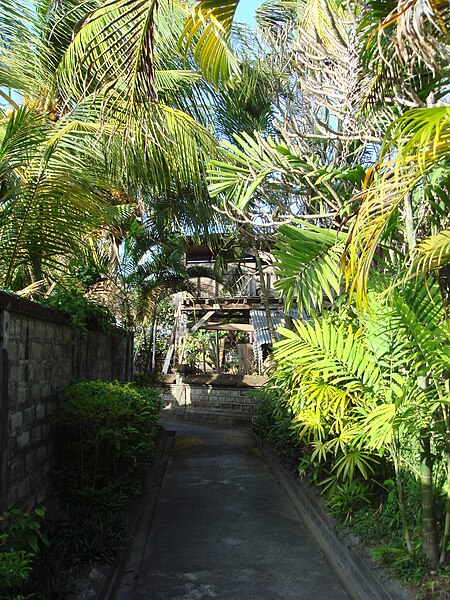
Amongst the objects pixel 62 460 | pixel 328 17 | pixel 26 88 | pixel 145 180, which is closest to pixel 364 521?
pixel 62 460

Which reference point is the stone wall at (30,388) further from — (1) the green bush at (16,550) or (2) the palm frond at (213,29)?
(2) the palm frond at (213,29)

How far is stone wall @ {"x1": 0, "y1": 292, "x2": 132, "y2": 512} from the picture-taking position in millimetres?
4349

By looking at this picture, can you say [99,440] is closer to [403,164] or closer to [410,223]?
[410,223]

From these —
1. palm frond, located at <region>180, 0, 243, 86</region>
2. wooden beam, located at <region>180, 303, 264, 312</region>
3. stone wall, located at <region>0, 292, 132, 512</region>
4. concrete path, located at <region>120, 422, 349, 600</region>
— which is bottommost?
concrete path, located at <region>120, 422, 349, 600</region>

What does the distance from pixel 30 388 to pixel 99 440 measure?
1.23 m

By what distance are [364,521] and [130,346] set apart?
24.2ft

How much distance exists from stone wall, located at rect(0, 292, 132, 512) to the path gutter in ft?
8.76

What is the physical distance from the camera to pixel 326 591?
16.0 feet

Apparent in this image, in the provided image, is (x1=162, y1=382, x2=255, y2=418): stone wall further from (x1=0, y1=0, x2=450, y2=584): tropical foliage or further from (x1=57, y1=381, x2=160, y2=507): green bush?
(x1=57, y1=381, x2=160, y2=507): green bush

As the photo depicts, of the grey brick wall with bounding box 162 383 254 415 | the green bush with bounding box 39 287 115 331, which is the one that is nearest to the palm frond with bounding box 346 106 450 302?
the green bush with bounding box 39 287 115 331

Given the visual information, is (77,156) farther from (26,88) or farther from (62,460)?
(62,460)

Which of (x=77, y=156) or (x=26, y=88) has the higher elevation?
(x=26, y=88)

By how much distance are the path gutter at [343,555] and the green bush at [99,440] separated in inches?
77.3

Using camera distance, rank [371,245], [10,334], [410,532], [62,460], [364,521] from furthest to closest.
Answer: [62,460], [364,521], [410,532], [10,334], [371,245]
